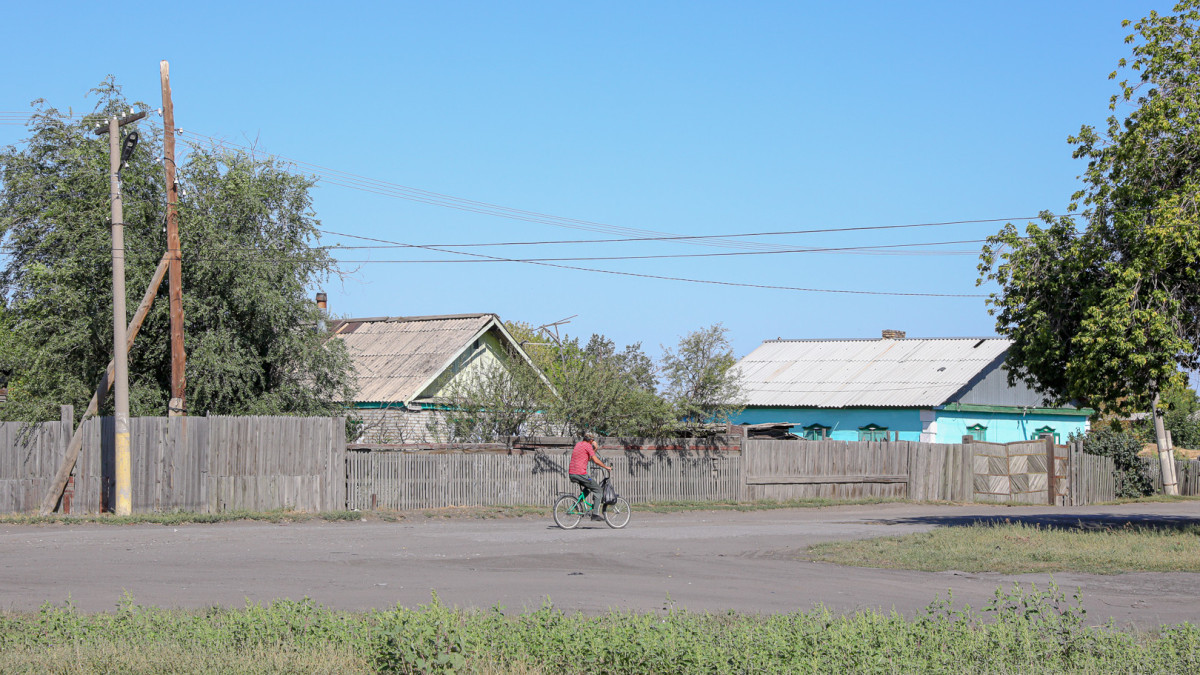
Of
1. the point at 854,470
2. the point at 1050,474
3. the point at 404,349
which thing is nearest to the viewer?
the point at 854,470

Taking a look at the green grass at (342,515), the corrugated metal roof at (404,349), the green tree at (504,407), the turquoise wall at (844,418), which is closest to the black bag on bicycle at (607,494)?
the green grass at (342,515)

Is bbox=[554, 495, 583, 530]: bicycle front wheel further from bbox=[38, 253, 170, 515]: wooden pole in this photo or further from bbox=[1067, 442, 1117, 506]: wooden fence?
bbox=[1067, 442, 1117, 506]: wooden fence

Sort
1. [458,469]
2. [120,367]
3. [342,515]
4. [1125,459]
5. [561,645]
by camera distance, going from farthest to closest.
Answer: [1125,459] → [458,469] → [342,515] → [120,367] → [561,645]

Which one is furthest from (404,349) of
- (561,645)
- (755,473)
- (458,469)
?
(561,645)

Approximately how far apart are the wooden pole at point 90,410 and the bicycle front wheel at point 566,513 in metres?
8.78

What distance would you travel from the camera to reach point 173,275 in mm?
21219

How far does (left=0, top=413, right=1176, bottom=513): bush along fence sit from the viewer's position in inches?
824

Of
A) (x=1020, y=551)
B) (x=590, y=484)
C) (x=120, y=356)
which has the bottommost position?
(x=1020, y=551)

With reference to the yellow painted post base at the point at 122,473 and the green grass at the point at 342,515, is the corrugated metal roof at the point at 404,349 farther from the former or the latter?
the yellow painted post base at the point at 122,473

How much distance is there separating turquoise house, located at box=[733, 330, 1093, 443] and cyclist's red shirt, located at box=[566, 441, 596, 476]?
69.7 feet

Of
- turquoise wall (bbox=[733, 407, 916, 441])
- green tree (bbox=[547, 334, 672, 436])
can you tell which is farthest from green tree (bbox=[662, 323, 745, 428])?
turquoise wall (bbox=[733, 407, 916, 441])

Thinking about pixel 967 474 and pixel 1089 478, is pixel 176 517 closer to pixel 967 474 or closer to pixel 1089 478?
pixel 967 474

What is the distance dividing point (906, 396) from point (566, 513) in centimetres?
2293

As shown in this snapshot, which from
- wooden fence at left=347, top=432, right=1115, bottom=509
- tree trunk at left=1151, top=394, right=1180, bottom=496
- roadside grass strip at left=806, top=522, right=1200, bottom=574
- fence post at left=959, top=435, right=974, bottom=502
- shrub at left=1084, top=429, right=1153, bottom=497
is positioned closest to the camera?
roadside grass strip at left=806, top=522, right=1200, bottom=574
